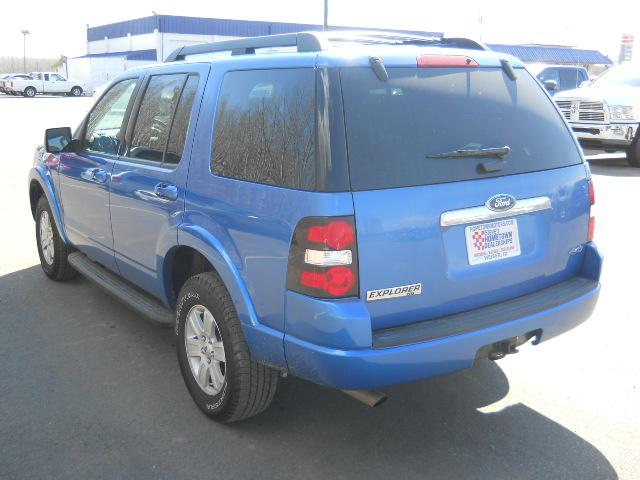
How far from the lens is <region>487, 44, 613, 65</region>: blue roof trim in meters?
60.9

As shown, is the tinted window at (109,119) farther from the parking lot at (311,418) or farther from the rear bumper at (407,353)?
the rear bumper at (407,353)

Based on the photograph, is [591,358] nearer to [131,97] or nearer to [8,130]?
[131,97]

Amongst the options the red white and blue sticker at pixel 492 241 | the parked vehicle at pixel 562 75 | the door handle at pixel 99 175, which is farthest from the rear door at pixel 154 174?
the parked vehicle at pixel 562 75

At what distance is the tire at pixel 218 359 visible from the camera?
325cm

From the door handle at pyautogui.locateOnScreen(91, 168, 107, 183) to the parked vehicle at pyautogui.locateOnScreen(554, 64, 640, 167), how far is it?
37.3 feet

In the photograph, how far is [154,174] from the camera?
3.85 m

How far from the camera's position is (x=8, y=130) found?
20.5 m

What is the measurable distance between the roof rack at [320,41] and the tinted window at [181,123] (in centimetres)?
31

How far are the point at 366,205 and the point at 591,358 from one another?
2.39 metres

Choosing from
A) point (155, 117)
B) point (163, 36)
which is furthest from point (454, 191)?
point (163, 36)

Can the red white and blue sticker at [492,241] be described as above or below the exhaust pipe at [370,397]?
above

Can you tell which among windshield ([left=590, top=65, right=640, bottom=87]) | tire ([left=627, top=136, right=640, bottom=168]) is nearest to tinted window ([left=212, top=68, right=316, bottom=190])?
tire ([left=627, top=136, right=640, bottom=168])

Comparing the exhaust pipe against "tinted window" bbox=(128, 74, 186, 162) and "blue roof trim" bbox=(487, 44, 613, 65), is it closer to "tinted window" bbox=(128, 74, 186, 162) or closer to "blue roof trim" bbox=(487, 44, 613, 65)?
"tinted window" bbox=(128, 74, 186, 162)

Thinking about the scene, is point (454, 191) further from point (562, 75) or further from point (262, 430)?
point (562, 75)
